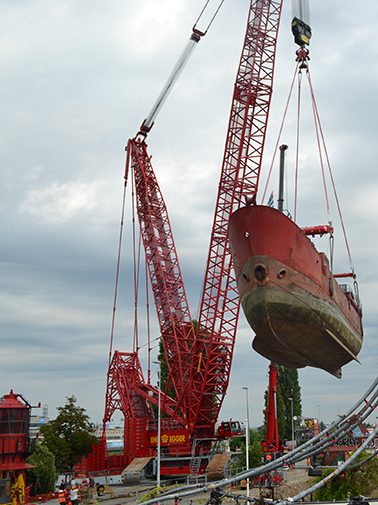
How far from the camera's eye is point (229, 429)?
138 feet

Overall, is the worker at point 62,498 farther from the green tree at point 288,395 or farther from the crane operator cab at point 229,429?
the green tree at point 288,395

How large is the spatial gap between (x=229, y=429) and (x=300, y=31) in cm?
3247

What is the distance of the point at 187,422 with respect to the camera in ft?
137

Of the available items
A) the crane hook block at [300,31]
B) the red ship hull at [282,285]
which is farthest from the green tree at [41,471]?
the crane hook block at [300,31]

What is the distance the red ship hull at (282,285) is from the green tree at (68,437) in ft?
82.9

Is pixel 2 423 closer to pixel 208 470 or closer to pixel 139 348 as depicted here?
pixel 208 470

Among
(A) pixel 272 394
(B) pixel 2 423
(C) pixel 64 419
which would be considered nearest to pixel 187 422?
(C) pixel 64 419

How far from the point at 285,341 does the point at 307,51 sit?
1593 centimetres

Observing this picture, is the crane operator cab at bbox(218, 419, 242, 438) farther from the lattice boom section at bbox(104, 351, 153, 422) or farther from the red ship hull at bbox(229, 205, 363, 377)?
the red ship hull at bbox(229, 205, 363, 377)

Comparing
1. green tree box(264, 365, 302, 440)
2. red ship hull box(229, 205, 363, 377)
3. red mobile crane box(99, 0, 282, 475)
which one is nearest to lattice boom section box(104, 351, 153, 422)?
red mobile crane box(99, 0, 282, 475)

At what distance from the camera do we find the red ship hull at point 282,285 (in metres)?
17.6

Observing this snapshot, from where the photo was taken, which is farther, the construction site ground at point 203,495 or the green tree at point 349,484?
the construction site ground at point 203,495

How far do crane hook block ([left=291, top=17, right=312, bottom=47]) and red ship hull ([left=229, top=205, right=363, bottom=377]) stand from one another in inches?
451

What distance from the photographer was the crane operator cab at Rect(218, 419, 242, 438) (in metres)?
41.9
